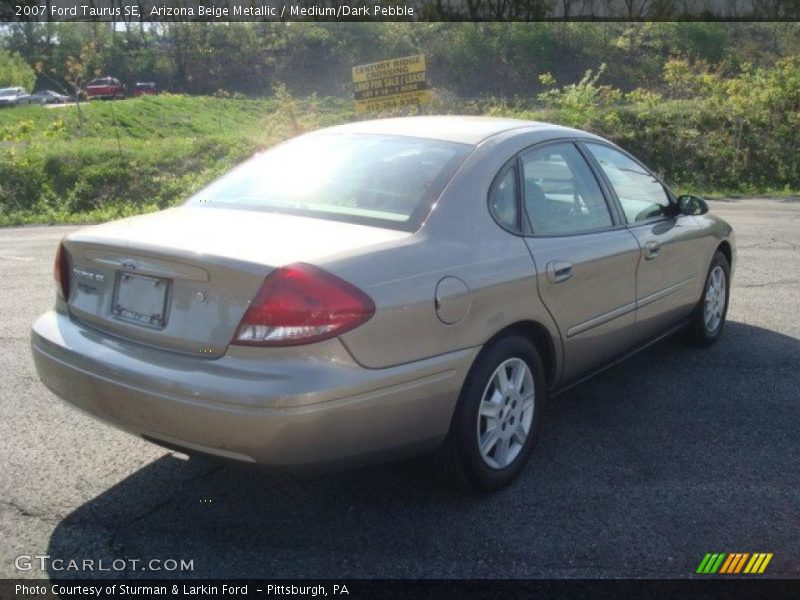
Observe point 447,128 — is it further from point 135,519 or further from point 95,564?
point 95,564

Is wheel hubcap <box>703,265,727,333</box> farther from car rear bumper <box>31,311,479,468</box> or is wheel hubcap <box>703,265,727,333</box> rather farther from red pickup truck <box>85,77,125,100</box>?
red pickup truck <box>85,77,125,100</box>

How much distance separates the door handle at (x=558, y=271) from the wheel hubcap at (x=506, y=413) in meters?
0.44

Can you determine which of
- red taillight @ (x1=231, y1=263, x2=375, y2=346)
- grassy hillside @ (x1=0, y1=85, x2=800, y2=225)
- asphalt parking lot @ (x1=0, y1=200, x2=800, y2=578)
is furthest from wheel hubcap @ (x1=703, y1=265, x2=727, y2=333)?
grassy hillside @ (x1=0, y1=85, x2=800, y2=225)

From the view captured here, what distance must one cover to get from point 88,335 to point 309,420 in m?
1.16

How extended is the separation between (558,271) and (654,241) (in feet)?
3.77

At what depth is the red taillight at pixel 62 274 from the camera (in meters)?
3.82

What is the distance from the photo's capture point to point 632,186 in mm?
5113

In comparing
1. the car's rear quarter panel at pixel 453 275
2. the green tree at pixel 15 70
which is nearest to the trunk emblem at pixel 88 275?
the car's rear quarter panel at pixel 453 275

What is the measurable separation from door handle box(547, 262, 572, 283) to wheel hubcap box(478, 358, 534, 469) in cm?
44

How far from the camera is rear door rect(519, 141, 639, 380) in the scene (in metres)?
4.11

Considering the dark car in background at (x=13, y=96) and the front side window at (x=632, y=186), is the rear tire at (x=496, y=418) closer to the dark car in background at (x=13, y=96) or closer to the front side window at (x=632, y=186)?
the front side window at (x=632, y=186)

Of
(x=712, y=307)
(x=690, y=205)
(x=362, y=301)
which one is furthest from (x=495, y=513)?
(x=712, y=307)

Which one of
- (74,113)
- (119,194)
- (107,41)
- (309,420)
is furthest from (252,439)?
(107,41)

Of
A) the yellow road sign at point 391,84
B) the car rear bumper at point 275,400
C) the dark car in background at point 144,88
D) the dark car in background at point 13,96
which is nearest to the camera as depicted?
the car rear bumper at point 275,400
